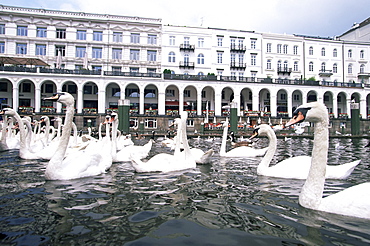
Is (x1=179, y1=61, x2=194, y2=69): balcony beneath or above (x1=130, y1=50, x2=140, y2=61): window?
beneath

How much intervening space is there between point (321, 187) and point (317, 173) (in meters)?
0.21

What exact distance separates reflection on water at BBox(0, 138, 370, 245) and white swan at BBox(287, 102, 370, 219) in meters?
0.13

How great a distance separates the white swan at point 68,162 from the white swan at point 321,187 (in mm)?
4919

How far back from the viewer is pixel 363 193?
3.44 metres

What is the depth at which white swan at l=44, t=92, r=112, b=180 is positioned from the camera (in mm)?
5875

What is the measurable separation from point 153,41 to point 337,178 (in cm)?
4640

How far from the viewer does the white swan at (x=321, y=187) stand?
3.47m

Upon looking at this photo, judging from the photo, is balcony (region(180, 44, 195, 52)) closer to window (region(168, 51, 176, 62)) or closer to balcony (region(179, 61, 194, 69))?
window (region(168, 51, 176, 62))

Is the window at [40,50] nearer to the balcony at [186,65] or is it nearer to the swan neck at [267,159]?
the balcony at [186,65]

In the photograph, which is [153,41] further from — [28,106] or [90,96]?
[28,106]

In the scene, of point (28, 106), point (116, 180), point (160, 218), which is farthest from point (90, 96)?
point (160, 218)

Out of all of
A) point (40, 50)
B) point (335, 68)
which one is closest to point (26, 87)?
point (40, 50)

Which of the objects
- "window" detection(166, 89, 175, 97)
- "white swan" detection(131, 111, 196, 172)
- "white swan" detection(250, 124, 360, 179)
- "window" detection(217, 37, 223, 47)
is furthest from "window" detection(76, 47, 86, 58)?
"white swan" detection(250, 124, 360, 179)

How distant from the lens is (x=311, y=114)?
388cm
